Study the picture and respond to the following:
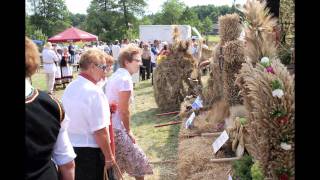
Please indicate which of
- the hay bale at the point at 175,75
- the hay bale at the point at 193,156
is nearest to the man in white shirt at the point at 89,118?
the hay bale at the point at 193,156

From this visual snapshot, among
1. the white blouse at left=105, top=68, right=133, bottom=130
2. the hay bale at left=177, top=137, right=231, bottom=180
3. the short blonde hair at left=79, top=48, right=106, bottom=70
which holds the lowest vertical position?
the hay bale at left=177, top=137, right=231, bottom=180

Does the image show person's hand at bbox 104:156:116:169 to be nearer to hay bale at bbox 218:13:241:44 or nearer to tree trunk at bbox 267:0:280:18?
hay bale at bbox 218:13:241:44

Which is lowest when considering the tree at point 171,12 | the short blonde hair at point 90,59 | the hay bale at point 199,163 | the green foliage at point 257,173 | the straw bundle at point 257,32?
the hay bale at point 199,163

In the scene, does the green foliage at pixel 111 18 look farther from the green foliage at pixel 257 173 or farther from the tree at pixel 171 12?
the green foliage at pixel 257 173

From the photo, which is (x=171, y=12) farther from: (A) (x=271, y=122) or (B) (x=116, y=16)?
(A) (x=271, y=122)

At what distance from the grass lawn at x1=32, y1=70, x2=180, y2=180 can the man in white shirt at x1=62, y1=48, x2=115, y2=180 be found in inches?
93.4

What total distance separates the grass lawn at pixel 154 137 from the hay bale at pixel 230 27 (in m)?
2.02

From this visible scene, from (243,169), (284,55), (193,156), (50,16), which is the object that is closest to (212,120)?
(193,156)

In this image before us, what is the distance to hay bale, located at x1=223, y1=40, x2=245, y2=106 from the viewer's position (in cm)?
A: 523

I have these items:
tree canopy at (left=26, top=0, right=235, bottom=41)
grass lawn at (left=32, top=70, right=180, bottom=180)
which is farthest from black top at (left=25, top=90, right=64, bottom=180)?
tree canopy at (left=26, top=0, right=235, bottom=41)

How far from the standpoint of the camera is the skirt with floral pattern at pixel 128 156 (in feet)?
13.4

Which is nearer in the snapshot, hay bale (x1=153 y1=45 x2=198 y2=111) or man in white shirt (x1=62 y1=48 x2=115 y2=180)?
man in white shirt (x1=62 y1=48 x2=115 y2=180)
